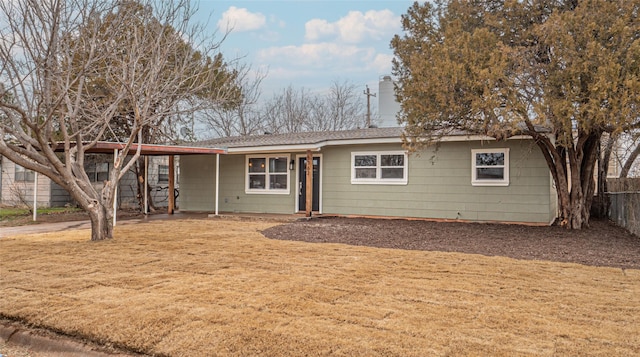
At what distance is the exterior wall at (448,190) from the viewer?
11.0 meters

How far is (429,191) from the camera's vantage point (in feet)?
40.0

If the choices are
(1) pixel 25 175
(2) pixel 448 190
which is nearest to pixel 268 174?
(2) pixel 448 190

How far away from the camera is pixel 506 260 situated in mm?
6469

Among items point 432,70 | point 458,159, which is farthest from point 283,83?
point 432,70

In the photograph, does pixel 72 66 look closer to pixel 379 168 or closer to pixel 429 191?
pixel 379 168

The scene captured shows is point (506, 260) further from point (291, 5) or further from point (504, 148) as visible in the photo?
point (291, 5)

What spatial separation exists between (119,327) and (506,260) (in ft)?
17.1

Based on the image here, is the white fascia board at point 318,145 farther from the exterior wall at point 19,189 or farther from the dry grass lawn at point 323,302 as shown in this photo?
the exterior wall at point 19,189

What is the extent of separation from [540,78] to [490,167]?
3368mm

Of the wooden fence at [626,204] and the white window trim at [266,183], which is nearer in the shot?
the wooden fence at [626,204]

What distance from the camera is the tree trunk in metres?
8.12

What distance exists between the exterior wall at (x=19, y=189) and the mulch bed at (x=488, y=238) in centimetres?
1202

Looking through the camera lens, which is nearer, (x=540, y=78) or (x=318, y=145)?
(x=540, y=78)

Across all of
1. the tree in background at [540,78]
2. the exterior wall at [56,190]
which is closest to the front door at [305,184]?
the tree in background at [540,78]
